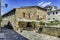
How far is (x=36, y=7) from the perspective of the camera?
70.3ft

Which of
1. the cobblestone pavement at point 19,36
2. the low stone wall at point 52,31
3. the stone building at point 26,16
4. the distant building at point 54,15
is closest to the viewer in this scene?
the cobblestone pavement at point 19,36

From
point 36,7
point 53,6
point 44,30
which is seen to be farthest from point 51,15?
point 44,30

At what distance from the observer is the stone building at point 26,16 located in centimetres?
1955

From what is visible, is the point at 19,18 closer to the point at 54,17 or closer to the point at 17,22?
the point at 17,22

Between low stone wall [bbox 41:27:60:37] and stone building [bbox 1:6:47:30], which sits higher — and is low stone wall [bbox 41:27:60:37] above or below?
below

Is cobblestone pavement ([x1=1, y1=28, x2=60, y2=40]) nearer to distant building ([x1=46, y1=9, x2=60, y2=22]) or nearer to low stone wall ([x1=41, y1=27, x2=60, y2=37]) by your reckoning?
low stone wall ([x1=41, y1=27, x2=60, y2=37])

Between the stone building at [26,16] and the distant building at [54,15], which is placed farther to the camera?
the distant building at [54,15]

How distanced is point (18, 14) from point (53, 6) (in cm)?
1987

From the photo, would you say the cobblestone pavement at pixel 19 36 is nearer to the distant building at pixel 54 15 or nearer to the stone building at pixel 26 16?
the stone building at pixel 26 16

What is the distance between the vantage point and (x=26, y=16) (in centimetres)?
2086

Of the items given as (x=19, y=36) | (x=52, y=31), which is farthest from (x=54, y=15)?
(x=19, y=36)

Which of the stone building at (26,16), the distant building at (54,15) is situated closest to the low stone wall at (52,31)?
the stone building at (26,16)

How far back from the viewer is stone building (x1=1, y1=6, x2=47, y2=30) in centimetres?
1955

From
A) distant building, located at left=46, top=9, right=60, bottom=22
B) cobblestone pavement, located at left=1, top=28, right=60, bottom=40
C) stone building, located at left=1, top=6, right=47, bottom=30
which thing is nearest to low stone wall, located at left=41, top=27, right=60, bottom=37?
cobblestone pavement, located at left=1, top=28, right=60, bottom=40
